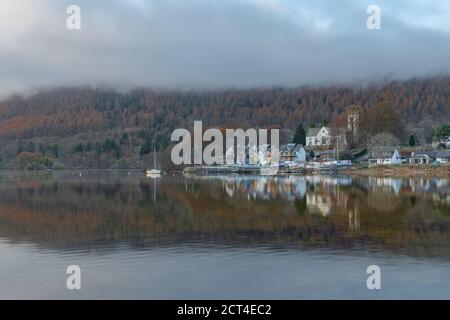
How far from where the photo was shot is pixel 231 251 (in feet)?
56.6

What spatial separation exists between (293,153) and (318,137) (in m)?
12.1

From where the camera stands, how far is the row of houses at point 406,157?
79125 millimetres

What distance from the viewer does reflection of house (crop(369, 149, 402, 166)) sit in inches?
3326

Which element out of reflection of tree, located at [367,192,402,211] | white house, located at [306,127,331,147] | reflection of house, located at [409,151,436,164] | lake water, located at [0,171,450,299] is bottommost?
lake water, located at [0,171,450,299]

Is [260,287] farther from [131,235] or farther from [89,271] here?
[131,235]

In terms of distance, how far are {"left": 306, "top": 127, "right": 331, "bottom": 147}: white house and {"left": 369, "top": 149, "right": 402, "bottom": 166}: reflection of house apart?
1996 cm

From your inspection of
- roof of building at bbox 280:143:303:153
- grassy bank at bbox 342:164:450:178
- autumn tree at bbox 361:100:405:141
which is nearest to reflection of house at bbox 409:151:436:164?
grassy bank at bbox 342:164:450:178

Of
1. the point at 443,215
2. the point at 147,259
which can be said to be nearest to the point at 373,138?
the point at 443,215

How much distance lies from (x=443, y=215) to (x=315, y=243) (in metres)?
9.42

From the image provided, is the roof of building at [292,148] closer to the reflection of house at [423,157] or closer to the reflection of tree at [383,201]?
the reflection of house at [423,157]

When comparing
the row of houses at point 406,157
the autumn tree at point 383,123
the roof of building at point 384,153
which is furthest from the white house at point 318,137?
the row of houses at point 406,157

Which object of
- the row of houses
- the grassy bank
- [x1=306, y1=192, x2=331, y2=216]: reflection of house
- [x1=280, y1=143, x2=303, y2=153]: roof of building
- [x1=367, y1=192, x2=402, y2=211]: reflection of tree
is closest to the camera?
A: [x1=306, y1=192, x2=331, y2=216]: reflection of house

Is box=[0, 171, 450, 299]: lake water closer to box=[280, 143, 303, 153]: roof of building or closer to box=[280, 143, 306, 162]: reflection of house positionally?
box=[280, 143, 306, 162]: reflection of house

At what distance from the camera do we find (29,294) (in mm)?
12727
